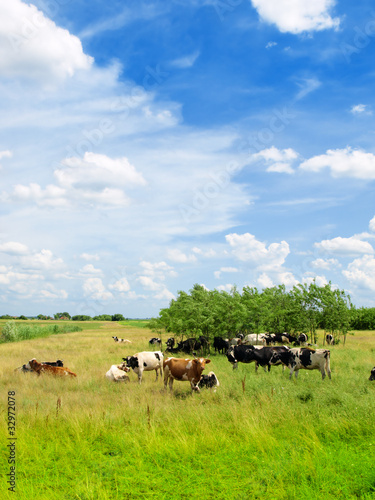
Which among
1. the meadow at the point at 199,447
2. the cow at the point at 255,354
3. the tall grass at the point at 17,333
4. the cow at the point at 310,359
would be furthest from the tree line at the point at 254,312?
the tall grass at the point at 17,333

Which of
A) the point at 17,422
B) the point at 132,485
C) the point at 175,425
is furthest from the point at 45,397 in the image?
the point at 132,485

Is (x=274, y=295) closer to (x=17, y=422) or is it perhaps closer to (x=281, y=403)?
(x=281, y=403)

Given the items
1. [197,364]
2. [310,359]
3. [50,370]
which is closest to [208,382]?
[197,364]

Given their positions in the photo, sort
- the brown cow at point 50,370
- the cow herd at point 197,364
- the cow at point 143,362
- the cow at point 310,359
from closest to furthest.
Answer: the cow herd at point 197,364
the cow at point 310,359
the cow at point 143,362
the brown cow at point 50,370

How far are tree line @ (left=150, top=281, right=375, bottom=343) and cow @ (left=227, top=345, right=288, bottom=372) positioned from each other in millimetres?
9901

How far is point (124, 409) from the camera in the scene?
10.6 meters

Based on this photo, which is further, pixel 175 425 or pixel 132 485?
pixel 175 425

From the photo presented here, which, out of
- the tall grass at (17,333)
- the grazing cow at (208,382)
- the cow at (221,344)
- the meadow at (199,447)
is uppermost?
the meadow at (199,447)

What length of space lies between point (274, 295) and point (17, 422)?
4181cm

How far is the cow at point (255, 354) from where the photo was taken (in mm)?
18938

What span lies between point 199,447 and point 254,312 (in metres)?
24.8

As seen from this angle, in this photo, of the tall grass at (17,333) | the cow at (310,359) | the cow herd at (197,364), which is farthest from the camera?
the tall grass at (17,333)

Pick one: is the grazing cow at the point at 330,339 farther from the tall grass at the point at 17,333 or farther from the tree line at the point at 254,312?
the tall grass at the point at 17,333

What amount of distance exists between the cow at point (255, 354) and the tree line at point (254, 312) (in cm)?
990
